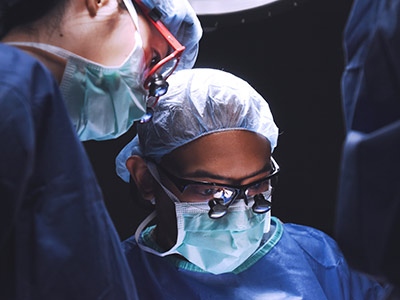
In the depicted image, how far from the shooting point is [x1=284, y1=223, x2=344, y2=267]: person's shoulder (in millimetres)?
1623

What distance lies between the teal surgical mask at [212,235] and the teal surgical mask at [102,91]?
435 mm

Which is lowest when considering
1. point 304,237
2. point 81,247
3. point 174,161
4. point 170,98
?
point 304,237

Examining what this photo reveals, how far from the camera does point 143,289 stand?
150 centimetres

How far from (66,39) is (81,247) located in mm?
514

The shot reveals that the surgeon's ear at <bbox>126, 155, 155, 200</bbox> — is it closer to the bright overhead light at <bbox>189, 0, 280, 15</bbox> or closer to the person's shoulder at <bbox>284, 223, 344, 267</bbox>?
the person's shoulder at <bbox>284, 223, 344, 267</bbox>

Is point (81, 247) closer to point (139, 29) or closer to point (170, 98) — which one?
point (139, 29)

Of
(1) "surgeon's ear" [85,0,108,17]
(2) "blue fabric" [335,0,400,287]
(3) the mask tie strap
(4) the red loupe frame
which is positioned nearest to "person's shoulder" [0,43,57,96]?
(3) the mask tie strap

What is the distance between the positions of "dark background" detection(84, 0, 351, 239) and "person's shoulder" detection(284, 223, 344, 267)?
54 cm

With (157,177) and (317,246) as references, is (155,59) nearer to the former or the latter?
(157,177)

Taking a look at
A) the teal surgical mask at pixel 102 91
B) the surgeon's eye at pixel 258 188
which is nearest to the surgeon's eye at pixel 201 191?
the surgeon's eye at pixel 258 188

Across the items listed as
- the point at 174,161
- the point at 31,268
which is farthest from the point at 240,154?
the point at 31,268

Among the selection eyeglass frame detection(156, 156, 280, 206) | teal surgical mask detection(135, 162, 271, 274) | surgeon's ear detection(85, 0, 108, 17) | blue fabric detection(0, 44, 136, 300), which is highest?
surgeon's ear detection(85, 0, 108, 17)

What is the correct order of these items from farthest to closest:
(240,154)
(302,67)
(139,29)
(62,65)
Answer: (302,67)
(240,154)
(139,29)
(62,65)

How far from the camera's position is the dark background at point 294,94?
207 centimetres
